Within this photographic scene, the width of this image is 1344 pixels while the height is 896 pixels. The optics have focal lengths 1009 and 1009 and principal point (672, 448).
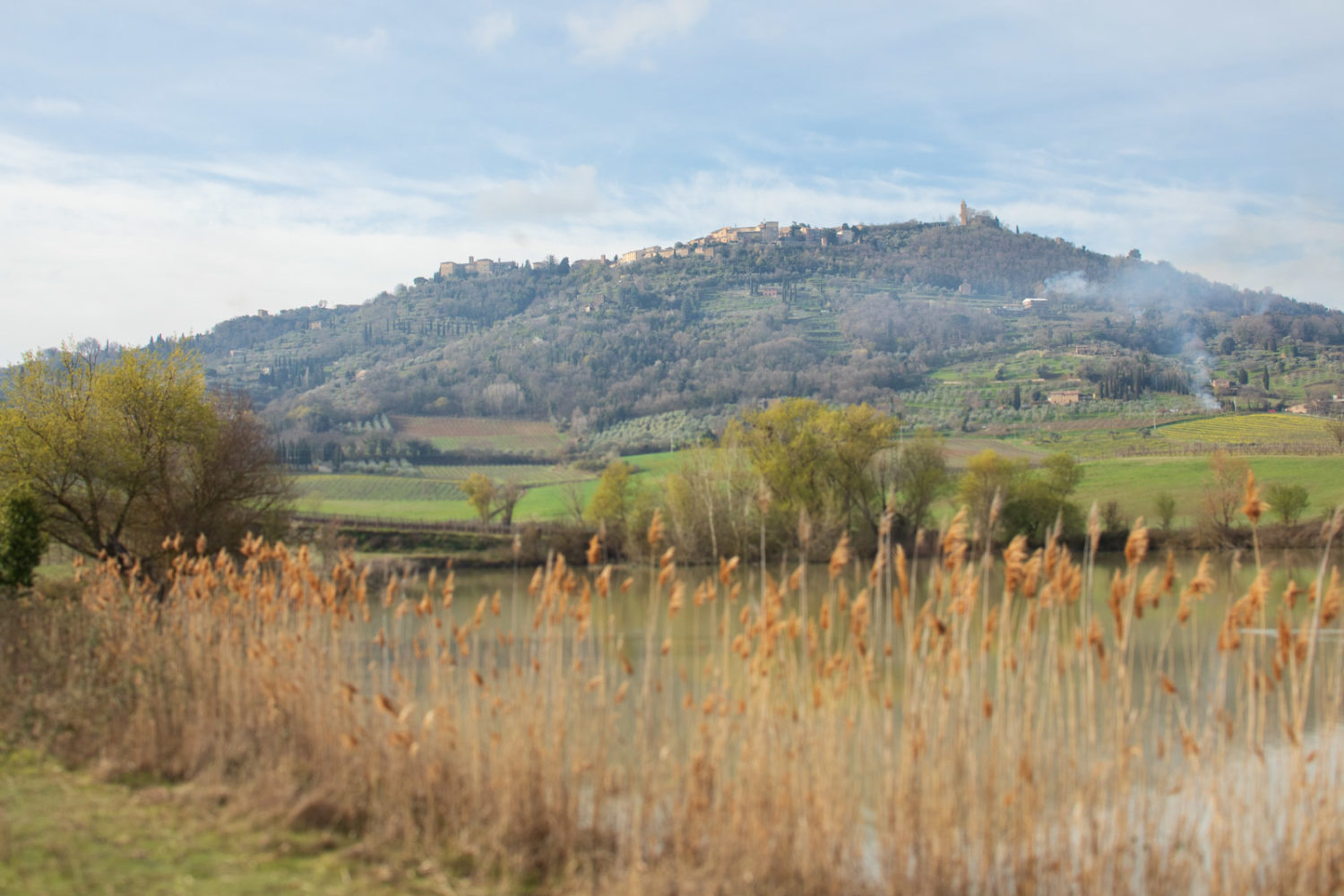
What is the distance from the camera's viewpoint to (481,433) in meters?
108

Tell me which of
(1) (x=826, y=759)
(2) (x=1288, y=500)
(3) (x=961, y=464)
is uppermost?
(1) (x=826, y=759)

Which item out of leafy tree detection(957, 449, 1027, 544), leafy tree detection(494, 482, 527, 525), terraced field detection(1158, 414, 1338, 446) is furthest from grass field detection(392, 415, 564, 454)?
terraced field detection(1158, 414, 1338, 446)

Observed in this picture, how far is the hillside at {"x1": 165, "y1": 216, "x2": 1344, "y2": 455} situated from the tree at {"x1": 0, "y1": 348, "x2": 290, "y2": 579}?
2727 inches

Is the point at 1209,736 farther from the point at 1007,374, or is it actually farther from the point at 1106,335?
the point at 1106,335

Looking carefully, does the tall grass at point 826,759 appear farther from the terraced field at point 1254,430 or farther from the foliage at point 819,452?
the terraced field at point 1254,430

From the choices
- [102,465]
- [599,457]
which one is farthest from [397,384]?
[102,465]

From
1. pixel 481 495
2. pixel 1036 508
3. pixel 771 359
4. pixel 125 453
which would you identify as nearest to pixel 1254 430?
pixel 1036 508

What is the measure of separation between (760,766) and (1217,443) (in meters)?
75.5

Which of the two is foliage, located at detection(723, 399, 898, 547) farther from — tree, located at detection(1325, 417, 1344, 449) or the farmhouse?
the farmhouse

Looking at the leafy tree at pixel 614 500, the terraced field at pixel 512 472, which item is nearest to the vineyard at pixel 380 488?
the terraced field at pixel 512 472

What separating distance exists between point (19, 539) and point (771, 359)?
132611mm

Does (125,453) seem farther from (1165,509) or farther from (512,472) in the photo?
(512,472)

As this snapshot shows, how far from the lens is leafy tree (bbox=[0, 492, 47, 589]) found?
47.8 ft

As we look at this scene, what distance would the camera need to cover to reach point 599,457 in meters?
87.9
